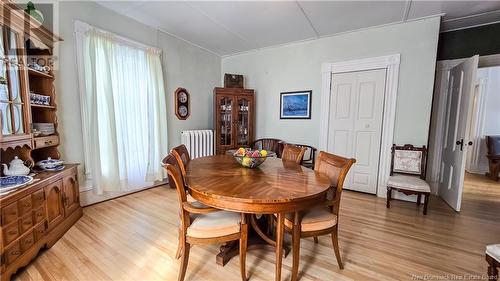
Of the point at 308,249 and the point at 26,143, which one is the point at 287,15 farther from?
the point at 26,143

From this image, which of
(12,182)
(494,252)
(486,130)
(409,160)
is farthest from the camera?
(486,130)

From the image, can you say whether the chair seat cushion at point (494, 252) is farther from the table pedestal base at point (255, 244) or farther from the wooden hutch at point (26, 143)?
the wooden hutch at point (26, 143)

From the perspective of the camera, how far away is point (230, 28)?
3326 millimetres

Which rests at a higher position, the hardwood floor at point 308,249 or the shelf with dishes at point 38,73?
the shelf with dishes at point 38,73

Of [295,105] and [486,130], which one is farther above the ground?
[295,105]

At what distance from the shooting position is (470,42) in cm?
318

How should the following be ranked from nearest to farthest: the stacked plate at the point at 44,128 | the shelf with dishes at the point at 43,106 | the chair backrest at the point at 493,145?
1. the shelf with dishes at the point at 43,106
2. the stacked plate at the point at 44,128
3. the chair backrest at the point at 493,145

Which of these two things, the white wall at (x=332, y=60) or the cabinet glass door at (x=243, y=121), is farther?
the cabinet glass door at (x=243, y=121)

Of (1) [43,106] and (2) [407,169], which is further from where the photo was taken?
(2) [407,169]

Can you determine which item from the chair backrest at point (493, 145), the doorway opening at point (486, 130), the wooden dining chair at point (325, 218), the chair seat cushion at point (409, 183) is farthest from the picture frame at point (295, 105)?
the chair backrest at point (493, 145)

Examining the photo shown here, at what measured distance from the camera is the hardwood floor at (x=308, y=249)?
1.66 meters

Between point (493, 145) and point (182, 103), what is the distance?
22.0ft

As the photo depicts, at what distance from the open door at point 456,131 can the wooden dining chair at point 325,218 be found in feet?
6.79

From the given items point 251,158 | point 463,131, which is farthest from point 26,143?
point 463,131
